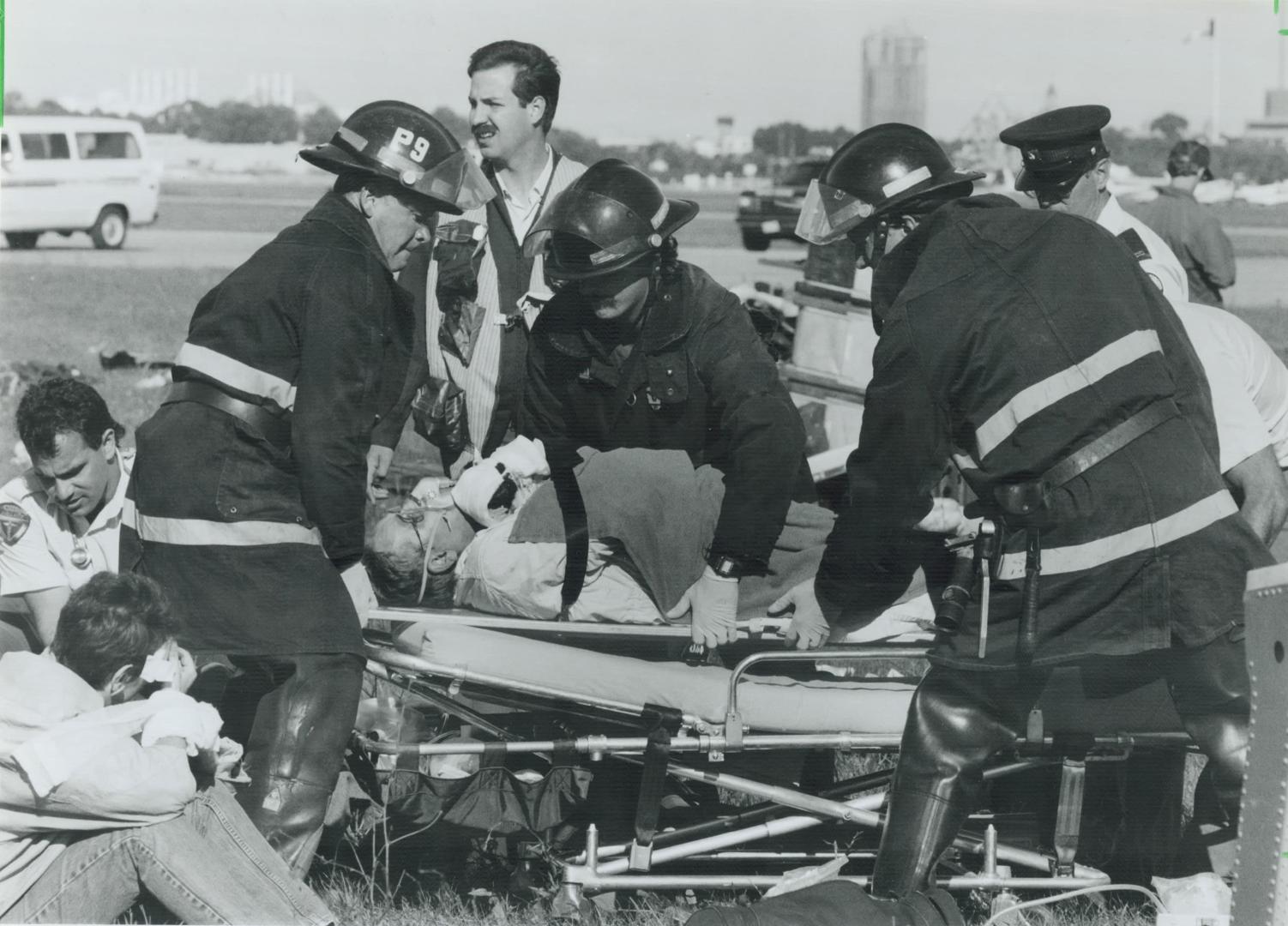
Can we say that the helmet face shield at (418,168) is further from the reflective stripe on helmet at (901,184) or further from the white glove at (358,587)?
the reflective stripe on helmet at (901,184)

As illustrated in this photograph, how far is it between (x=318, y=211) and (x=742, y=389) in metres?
1.18

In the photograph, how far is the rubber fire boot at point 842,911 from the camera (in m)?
3.11

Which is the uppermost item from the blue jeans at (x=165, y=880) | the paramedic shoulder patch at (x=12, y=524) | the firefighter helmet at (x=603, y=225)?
the firefighter helmet at (x=603, y=225)

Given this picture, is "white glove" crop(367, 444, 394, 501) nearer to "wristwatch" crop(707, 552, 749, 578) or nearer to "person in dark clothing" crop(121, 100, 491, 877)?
"person in dark clothing" crop(121, 100, 491, 877)

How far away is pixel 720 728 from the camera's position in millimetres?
3648

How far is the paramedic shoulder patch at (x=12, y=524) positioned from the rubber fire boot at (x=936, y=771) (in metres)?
2.37

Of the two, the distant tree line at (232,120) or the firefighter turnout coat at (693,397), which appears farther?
the distant tree line at (232,120)

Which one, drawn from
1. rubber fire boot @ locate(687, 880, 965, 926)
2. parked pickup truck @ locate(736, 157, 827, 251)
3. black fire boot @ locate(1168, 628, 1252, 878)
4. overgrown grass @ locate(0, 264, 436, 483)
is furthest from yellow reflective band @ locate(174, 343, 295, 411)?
parked pickup truck @ locate(736, 157, 827, 251)

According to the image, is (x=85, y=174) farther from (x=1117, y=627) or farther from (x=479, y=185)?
(x=1117, y=627)

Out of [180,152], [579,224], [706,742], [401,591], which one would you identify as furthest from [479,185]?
[180,152]

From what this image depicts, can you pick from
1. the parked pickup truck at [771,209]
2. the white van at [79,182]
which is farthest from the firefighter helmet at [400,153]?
the parked pickup truck at [771,209]

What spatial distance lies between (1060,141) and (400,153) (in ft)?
5.72

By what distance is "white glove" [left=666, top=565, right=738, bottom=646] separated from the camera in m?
3.82

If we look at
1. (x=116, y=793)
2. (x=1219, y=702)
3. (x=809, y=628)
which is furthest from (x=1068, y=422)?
(x=116, y=793)
